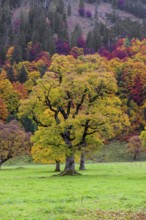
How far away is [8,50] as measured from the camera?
179000 millimetres

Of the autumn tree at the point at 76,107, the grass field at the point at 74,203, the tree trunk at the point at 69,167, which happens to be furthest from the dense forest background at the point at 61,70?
the grass field at the point at 74,203

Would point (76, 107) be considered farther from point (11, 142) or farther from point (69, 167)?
point (11, 142)

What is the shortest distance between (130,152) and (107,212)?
3138 inches

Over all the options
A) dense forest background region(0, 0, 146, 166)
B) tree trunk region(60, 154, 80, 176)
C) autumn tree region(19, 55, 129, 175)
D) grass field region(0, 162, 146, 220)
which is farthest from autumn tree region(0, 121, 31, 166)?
grass field region(0, 162, 146, 220)

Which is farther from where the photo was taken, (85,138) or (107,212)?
(85,138)

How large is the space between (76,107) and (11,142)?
2872cm

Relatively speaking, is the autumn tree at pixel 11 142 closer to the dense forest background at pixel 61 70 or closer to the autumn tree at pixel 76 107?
the dense forest background at pixel 61 70

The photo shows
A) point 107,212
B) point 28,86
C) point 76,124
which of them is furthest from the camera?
point 28,86

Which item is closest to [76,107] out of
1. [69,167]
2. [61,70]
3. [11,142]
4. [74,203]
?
[61,70]

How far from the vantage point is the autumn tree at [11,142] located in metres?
70.6

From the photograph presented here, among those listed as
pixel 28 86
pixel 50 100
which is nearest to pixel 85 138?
pixel 50 100

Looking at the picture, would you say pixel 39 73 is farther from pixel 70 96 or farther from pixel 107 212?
pixel 107 212

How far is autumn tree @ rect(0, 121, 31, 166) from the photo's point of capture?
70.6 meters

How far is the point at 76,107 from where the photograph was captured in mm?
47312
